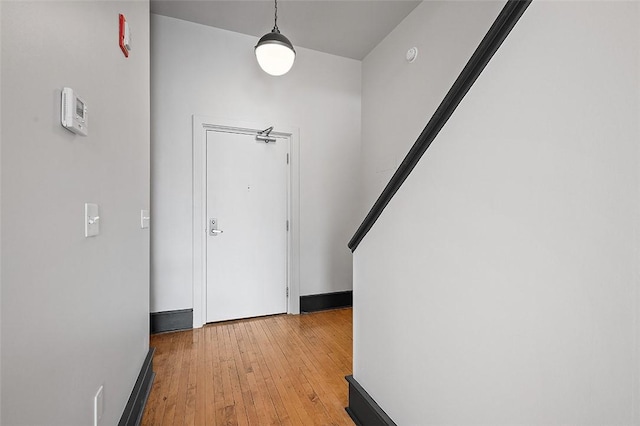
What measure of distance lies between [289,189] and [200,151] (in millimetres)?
998

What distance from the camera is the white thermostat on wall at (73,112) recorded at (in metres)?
0.79

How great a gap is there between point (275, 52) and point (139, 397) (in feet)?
7.98

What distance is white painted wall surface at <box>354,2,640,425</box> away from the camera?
1.78 feet

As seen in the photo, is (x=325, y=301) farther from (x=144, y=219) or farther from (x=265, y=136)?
(x=144, y=219)

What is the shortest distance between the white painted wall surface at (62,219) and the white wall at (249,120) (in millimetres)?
1408

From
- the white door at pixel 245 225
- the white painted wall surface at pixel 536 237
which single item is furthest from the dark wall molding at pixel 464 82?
the white door at pixel 245 225

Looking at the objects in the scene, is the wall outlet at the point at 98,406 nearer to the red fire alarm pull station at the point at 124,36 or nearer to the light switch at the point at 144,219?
the light switch at the point at 144,219

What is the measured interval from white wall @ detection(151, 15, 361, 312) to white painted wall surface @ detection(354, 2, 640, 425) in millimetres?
2304

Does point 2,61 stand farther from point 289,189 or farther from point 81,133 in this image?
point 289,189

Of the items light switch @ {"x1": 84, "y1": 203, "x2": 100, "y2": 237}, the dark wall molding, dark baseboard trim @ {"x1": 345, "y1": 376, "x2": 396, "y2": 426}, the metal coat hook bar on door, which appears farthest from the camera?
the metal coat hook bar on door

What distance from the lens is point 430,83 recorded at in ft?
8.46

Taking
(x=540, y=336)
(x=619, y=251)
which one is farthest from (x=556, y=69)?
(x=540, y=336)

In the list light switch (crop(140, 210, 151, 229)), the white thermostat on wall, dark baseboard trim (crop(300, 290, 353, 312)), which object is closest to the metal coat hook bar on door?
light switch (crop(140, 210, 151, 229))

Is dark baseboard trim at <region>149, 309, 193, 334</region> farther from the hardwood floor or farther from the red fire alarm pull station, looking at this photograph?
the red fire alarm pull station
